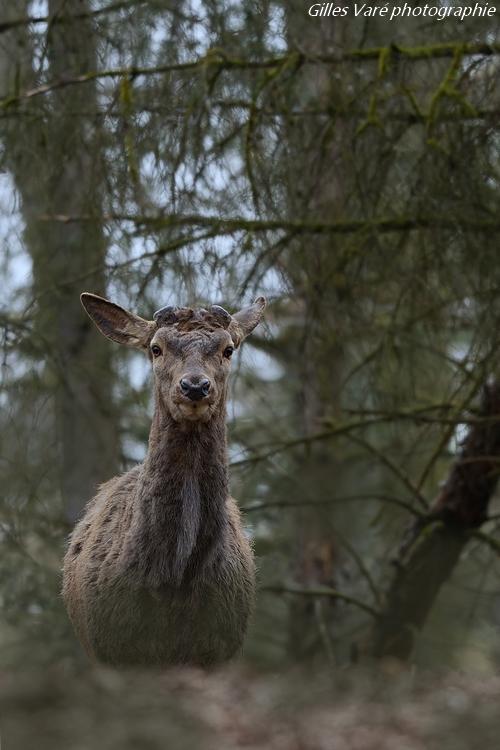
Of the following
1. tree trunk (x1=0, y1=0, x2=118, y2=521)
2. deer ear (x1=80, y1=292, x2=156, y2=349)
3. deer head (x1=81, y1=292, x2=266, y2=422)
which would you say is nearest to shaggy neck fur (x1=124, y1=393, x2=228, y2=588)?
deer head (x1=81, y1=292, x2=266, y2=422)

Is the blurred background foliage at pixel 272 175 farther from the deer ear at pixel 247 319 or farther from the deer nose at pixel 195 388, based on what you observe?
the deer nose at pixel 195 388

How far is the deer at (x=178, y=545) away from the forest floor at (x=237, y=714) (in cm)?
135

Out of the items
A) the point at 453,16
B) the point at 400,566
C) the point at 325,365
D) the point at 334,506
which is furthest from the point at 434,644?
the point at 453,16

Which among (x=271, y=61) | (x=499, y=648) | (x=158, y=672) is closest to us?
(x=158, y=672)

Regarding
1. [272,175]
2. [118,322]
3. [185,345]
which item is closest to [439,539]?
[272,175]

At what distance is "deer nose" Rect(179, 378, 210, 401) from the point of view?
23.8ft

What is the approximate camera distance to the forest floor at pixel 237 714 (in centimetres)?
517

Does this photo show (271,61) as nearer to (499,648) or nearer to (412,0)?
(412,0)

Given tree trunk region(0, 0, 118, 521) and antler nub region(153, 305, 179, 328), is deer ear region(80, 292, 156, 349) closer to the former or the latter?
antler nub region(153, 305, 179, 328)

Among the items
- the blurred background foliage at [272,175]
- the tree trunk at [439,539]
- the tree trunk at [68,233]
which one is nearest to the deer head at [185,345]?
the blurred background foliage at [272,175]

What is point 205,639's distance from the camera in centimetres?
772

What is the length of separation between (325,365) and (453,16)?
364cm

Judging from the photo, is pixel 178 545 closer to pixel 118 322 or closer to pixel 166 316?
pixel 166 316

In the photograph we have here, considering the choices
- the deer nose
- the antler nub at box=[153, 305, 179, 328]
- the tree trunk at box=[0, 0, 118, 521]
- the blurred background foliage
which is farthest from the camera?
the tree trunk at box=[0, 0, 118, 521]
